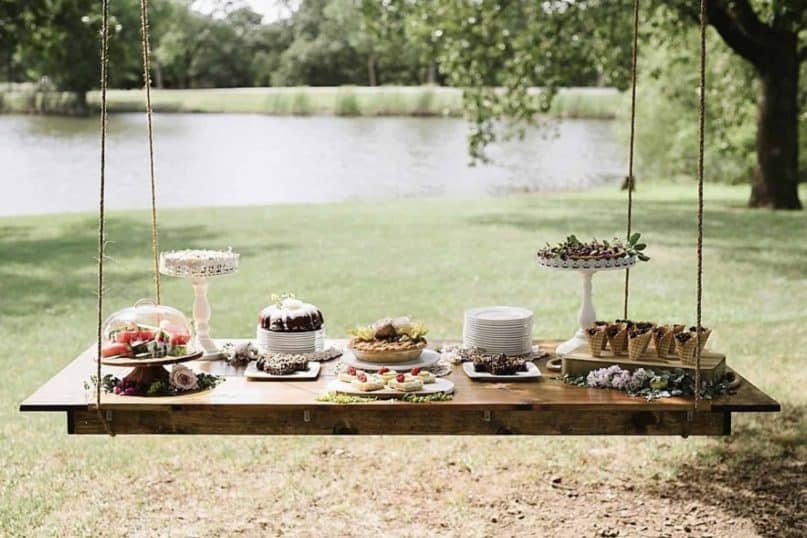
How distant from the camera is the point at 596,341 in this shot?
136 inches

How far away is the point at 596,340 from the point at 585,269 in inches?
9.9

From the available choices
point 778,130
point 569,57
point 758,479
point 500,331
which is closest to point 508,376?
point 500,331

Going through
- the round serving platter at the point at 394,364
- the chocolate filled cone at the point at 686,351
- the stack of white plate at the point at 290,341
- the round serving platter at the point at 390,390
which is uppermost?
the chocolate filled cone at the point at 686,351

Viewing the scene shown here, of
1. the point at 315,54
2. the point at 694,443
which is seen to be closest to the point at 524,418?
the point at 694,443

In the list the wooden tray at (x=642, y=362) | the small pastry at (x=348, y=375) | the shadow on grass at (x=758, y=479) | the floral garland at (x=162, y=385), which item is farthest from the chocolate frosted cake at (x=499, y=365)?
the shadow on grass at (x=758, y=479)

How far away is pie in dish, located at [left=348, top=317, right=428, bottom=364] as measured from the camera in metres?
3.48

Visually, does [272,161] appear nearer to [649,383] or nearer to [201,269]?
[201,269]

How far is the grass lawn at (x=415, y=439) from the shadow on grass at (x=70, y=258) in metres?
0.04

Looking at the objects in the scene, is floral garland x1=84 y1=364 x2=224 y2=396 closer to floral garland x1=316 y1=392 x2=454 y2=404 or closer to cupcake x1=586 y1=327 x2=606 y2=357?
floral garland x1=316 y1=392 x2=454 y2=404

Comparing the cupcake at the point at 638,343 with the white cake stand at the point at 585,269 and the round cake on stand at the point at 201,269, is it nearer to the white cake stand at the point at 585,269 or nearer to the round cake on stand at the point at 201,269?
the white cake stand at the point at 585,269

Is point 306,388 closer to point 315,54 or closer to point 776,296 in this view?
point 776,296

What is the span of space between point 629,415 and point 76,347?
17.9 ft

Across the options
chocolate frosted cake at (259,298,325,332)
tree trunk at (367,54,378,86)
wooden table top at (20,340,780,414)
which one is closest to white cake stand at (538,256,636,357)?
wooden table top at (20,340,780,414)

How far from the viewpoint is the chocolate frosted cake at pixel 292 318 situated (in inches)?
146
